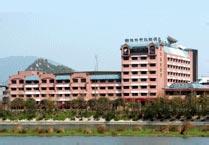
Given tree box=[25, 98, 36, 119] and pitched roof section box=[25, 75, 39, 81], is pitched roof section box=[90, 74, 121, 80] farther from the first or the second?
tree box=[25, 98, 36, 119]

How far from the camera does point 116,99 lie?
168m

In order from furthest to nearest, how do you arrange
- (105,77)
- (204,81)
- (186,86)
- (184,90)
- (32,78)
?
(32,78) < (204,81) < (105,77) < (186,86) < (184,90)

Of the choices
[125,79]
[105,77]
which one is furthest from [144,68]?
[105,77]

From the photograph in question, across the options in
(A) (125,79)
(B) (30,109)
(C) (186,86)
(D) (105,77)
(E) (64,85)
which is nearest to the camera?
(B) (30,109)

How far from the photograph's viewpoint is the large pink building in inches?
6964

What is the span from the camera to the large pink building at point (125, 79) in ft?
580

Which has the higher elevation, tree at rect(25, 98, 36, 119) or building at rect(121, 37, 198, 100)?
building at rect(121, 37, 198, 100)

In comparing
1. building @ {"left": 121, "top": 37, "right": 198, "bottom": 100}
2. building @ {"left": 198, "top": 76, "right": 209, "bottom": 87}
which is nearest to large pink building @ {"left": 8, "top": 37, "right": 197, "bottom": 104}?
building @ {"left": 121, "top": 37, "right": 198, "bottom": 100}

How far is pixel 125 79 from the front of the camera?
588ft

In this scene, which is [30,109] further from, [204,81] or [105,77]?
[204,81]

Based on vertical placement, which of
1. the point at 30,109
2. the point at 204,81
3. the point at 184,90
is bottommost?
the point at 30,109

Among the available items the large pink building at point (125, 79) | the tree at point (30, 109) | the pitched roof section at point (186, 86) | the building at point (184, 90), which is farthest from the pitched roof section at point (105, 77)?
the tree at point (30, 109)

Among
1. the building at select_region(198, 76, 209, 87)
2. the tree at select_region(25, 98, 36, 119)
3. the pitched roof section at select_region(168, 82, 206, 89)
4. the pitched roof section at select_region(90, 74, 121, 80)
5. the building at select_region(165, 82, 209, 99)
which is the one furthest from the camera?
the building at select_region(198, 76, 209, 87)

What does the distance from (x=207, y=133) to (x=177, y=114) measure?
208 feet
